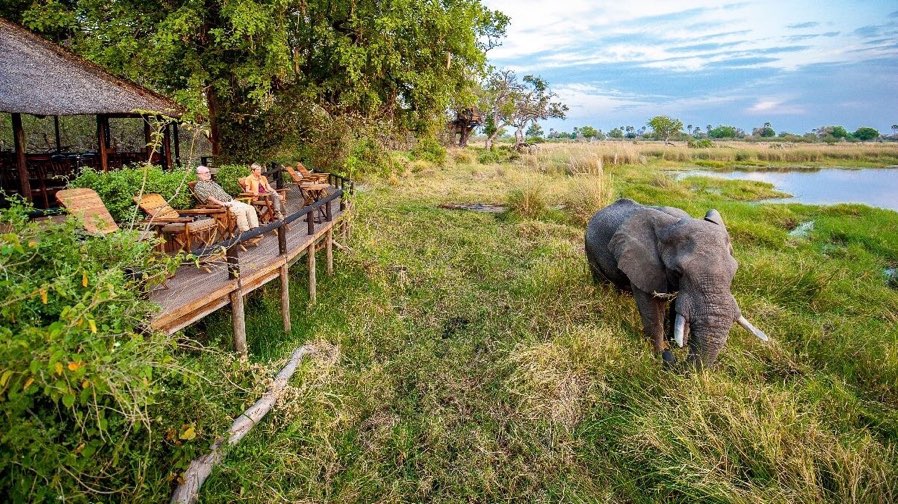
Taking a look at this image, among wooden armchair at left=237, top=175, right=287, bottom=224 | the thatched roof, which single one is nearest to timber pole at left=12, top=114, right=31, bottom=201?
the thatched roof

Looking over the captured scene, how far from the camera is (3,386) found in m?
2.35

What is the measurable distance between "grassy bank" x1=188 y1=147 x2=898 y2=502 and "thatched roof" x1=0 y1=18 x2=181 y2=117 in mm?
4258

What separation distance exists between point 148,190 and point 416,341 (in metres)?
5.11

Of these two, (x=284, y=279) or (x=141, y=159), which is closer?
(x=284, y=279)

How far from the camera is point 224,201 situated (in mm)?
7426

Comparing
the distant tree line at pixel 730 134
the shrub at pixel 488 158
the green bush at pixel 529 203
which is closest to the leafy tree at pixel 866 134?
the distant tree line at pixel 730 134

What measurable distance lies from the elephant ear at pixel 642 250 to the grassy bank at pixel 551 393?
0.76 meters

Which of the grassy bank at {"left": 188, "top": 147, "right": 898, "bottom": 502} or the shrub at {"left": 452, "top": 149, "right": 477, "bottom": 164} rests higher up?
the shrub at {"left": 452, "top": 149, "right": 477, "bottom": 164}

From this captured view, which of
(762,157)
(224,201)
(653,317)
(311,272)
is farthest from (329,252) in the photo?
(762,157)

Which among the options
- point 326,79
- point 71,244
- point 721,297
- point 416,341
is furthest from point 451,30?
point 71,244

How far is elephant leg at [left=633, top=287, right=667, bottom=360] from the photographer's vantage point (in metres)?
6.04

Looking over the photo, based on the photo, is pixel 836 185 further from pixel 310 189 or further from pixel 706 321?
pixel 310 189

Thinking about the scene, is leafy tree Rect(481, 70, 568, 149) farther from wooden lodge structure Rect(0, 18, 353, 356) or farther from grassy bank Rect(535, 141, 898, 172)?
wooden lodge structure Rect(0, 18, 353, 356)

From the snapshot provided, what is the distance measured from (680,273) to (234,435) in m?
4.56
